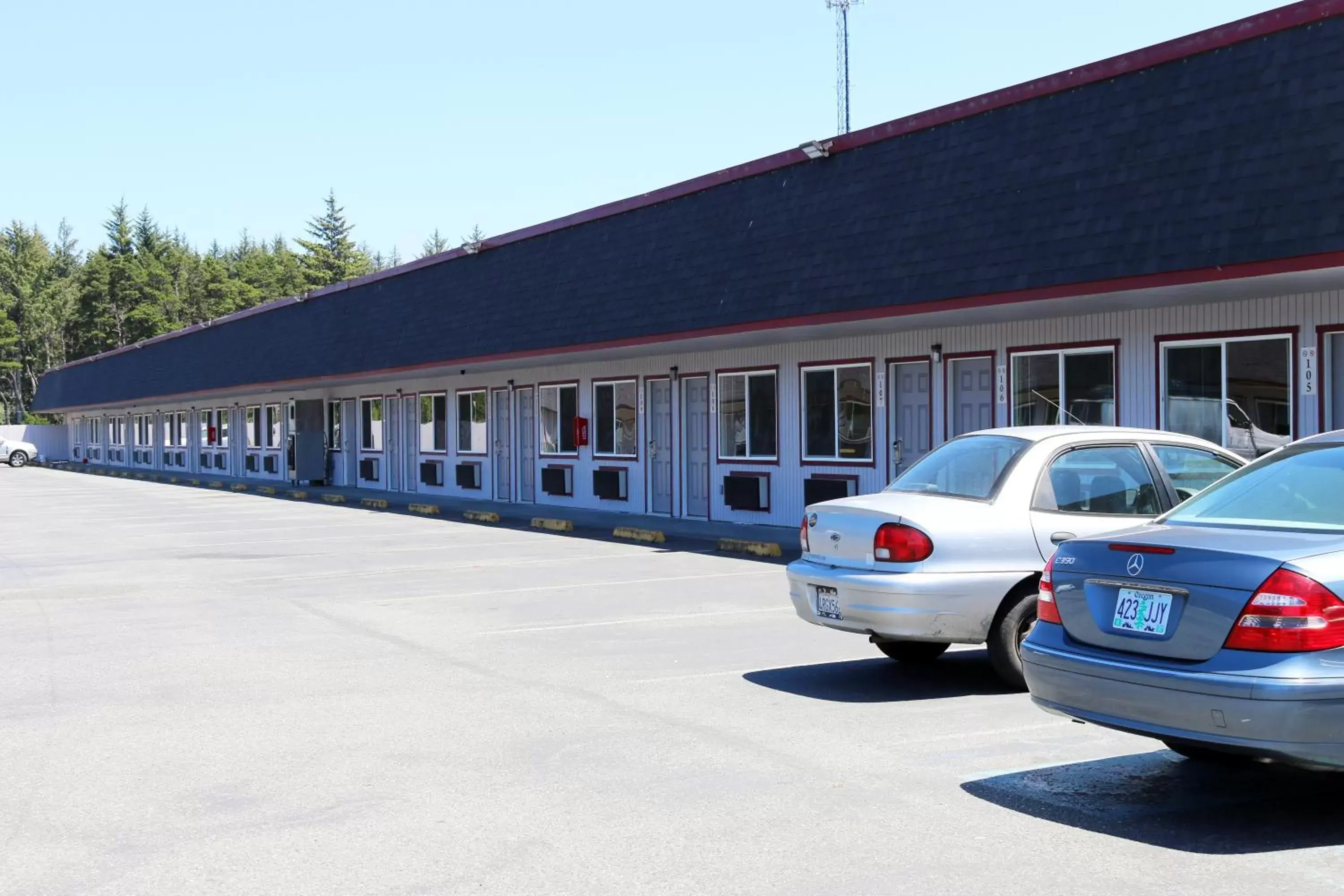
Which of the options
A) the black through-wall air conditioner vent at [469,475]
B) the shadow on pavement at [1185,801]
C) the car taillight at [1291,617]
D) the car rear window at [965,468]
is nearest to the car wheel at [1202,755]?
the shadow on pavement at [1185,801]

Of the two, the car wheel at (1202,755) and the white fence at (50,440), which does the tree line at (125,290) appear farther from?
the car wheel at (1202,755)

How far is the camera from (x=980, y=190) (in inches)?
648

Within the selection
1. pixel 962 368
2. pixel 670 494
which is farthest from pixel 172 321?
pixel 962 368

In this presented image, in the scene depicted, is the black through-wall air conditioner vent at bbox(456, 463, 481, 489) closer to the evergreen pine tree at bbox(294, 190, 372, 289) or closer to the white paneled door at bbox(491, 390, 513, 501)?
the white paneled door at bbox(491, 390, 513, 501)

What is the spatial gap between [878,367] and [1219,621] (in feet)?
48.8

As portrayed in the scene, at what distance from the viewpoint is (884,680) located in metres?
9.34

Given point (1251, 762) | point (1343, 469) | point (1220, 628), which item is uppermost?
point (1343, 469)

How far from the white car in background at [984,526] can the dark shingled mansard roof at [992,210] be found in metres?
4.82

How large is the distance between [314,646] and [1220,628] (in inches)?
295

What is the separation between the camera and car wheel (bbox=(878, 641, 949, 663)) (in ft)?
31.8

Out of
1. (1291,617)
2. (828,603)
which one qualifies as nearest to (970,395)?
(828,603)

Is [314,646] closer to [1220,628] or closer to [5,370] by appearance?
[1220,628]

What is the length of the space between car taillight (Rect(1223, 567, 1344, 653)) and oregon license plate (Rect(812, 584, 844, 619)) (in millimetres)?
3550

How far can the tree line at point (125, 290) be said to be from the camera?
107 meters
